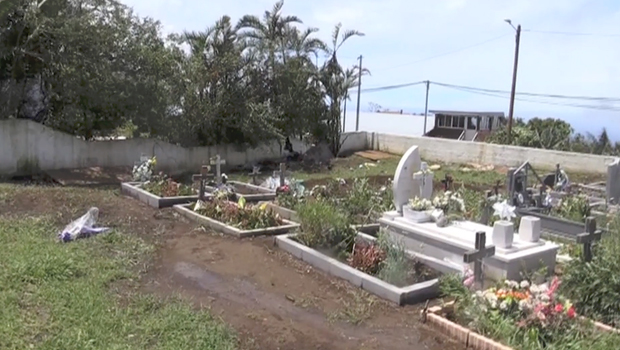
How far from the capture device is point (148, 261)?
616 cm

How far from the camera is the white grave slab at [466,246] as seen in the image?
5.50m

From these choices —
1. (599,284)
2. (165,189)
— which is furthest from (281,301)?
(165,189)

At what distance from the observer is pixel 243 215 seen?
8.00 meters

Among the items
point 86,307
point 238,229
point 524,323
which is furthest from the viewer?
point 238,229

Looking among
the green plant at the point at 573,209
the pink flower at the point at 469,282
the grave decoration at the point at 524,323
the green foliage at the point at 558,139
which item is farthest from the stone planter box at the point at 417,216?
the green foliage at the point at 558,139

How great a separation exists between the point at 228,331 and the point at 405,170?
355 centimetres

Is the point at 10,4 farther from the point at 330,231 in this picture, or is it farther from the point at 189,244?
the point at 330,231

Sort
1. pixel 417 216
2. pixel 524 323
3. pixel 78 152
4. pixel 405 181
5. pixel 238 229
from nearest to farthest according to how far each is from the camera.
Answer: pixel 524 323
pixel 417 216
pixel 405 181
pixel 238 229
pixel 78 152

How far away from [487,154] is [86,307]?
1494 cm

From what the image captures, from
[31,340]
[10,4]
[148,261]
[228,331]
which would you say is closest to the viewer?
[31,340]

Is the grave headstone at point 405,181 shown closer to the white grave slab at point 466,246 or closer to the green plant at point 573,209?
the white grave slab at point 466,246

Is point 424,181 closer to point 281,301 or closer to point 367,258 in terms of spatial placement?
point 367,258

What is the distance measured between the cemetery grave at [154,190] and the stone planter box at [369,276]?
335 centimetres

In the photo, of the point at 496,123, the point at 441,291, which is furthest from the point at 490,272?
the point at 496,123
